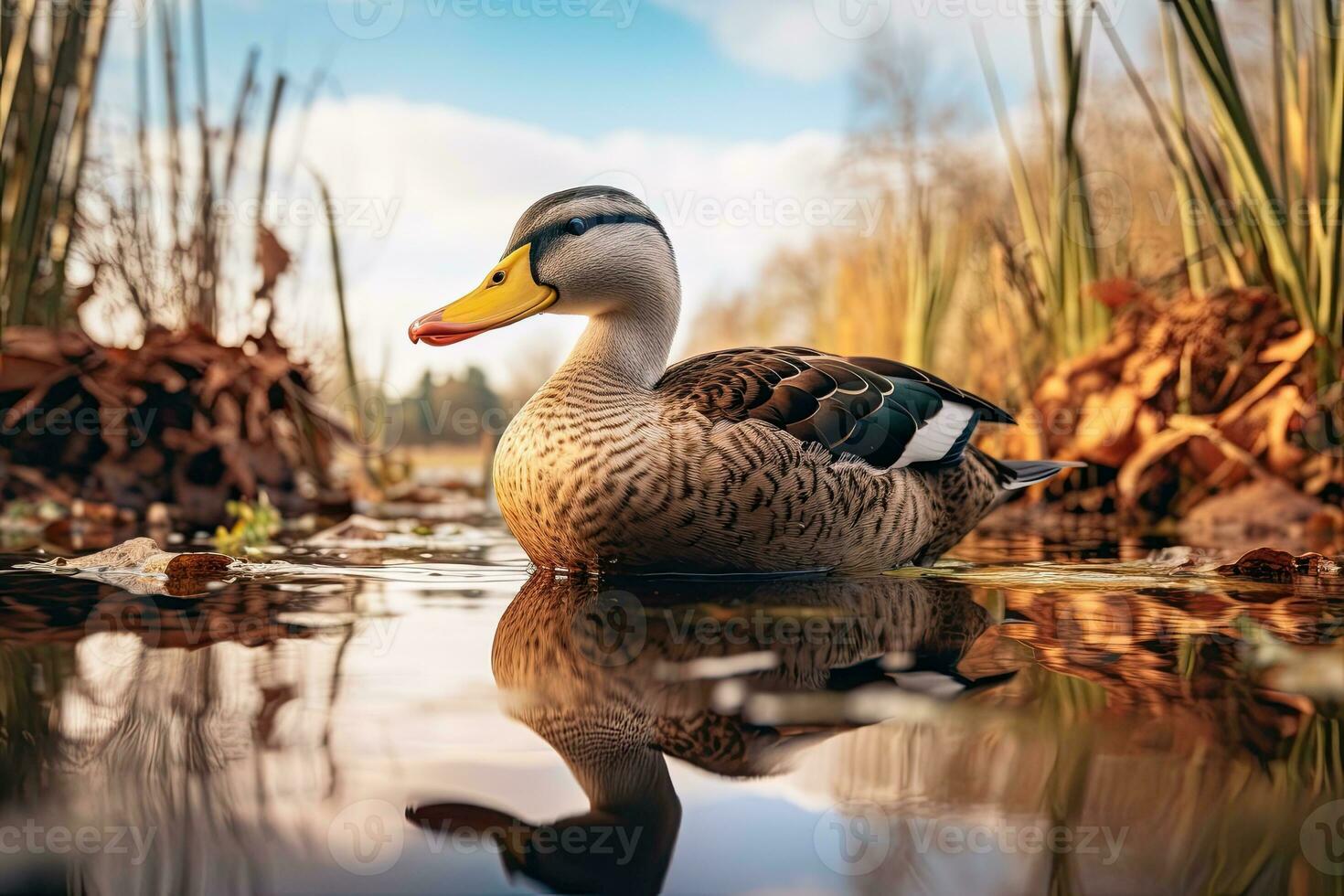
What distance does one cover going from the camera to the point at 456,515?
5.84 meters

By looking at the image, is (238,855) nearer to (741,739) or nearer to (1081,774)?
(741,739)

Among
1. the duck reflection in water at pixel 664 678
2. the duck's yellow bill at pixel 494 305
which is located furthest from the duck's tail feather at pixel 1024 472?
the duck's yellow bill at pixel 494 305

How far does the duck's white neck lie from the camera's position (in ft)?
10.6

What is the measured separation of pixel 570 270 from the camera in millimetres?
3234

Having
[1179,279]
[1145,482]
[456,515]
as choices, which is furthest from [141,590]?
[1179,279]

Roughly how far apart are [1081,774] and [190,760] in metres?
1.07

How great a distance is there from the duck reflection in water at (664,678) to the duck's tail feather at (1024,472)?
86cm

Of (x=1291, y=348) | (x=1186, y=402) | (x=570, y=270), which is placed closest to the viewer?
(x=570, y=270)

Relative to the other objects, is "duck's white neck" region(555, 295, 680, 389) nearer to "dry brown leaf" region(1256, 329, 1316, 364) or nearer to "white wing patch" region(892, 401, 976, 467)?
"white wing patch" region(892, 401, 976, 467)

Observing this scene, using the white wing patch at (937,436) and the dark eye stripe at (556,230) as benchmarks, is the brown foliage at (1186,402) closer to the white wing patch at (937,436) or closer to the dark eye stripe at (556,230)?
the white wing patch at (937,436)

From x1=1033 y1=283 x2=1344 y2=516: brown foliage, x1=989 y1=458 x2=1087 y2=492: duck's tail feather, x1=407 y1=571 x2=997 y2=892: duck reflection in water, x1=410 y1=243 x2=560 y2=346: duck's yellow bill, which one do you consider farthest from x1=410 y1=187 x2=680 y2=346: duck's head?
x1=1033 y1=283 x2=1344 y2=516: brown foliage

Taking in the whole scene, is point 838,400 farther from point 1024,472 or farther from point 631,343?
point 1024,472

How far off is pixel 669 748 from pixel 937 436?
2128mm

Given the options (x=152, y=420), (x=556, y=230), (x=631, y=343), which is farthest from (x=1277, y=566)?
(x=152, y=420)
